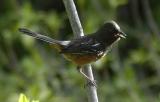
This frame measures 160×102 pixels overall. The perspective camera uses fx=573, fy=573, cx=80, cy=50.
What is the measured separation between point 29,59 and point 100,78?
79 cm

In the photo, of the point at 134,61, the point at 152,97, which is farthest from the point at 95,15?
the point at 152,97

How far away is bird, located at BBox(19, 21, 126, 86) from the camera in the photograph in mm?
2945

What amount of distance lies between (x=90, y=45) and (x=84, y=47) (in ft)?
0.18

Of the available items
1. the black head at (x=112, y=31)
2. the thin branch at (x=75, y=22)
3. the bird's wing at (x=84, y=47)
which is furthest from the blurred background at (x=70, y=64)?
the thin branch at (x=75, y=22)

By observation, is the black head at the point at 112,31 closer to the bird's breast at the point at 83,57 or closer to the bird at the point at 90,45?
the bird at the point at 90,45

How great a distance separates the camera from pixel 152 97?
489 centimetres

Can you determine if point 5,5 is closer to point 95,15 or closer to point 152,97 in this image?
point 95,15

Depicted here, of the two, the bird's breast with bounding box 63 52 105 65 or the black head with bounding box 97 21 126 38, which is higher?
the black head with bounding box 97 21 126 38

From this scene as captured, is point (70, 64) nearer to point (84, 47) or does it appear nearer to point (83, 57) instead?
point (84, 47)

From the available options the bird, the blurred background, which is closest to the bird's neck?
the bird

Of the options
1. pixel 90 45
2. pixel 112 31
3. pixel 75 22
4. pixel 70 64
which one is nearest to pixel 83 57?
pixel 90 45

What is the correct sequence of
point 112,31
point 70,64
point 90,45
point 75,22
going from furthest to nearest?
point 70,64 → point 90,45 → point 112,31 → point 75,22

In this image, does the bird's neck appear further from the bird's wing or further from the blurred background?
the blurred background

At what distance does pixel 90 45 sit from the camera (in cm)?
306
